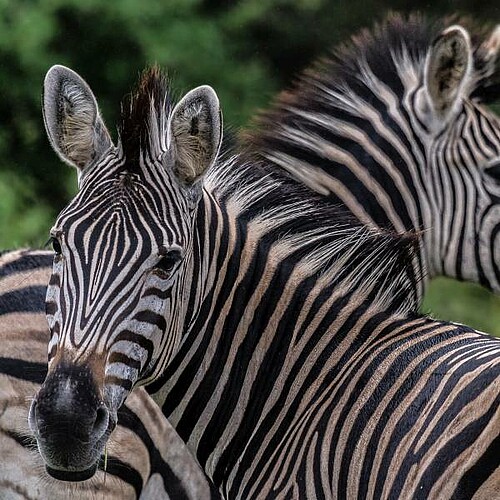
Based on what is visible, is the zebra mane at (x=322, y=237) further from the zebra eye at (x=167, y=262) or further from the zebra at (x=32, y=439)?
the zebra at (x=32, y=439)

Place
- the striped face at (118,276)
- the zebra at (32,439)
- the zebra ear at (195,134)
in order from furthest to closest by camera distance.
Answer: the zebra at (32,439) → the zebra ear at (195,134) → the striped face at (118,276)

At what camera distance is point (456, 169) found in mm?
6219

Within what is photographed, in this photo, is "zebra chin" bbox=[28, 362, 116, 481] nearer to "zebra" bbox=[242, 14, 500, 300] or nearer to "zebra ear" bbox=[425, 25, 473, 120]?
"zebra" bbox=[242, 14, 500, 300]

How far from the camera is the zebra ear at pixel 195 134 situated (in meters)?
3.98

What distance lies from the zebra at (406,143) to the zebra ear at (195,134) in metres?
1.87

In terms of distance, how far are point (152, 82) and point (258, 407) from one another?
1.36 metres

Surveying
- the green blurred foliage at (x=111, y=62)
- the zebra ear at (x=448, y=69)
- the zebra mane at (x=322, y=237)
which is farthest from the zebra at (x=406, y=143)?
the green blurred foliage at (x=111, y=62)

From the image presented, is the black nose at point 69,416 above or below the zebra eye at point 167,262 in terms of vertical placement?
below

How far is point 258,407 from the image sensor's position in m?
4.20

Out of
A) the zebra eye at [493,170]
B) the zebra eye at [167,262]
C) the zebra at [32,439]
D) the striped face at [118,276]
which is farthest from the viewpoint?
the zebra eye at [493,170]

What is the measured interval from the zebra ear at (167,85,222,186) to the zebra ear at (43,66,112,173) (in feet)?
0.93

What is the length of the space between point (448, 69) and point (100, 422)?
3.41 m

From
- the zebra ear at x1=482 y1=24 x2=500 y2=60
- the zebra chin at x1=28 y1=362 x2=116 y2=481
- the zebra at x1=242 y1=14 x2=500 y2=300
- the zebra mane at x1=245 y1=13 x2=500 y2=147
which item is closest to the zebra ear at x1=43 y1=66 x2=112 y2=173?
the zebra chin at x1=28 y1=362 x2=116 y2=481

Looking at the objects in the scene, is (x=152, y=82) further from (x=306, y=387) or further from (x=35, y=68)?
(x=35, y=68)
